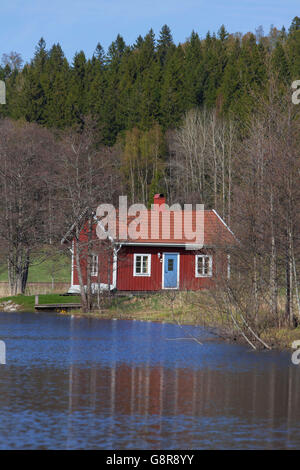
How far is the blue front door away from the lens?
167 ft

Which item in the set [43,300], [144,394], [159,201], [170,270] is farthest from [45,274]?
[144,394]

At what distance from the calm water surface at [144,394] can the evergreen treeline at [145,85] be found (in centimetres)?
6341

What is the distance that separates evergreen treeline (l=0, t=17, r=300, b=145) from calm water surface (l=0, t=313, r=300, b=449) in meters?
63.4

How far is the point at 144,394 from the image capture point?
19500mm

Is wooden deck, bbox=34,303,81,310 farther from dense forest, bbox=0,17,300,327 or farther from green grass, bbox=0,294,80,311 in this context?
dense forest, bbox=0,17,300,327

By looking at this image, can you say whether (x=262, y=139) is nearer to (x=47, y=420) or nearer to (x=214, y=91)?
(x=47, y=420)

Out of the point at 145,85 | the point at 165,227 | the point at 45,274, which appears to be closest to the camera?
the point at 165,227

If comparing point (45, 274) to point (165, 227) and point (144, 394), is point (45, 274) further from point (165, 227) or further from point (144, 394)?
point (144, 394)

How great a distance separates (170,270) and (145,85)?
5496 centimetres

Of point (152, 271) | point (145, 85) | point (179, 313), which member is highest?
point (145, 85)

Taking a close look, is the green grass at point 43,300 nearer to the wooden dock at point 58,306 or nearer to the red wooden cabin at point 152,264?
the wooden dock at point 58,306

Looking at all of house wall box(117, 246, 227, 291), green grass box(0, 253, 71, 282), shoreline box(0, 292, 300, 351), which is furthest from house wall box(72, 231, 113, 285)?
green grass box(0, 253, 71, 282)
